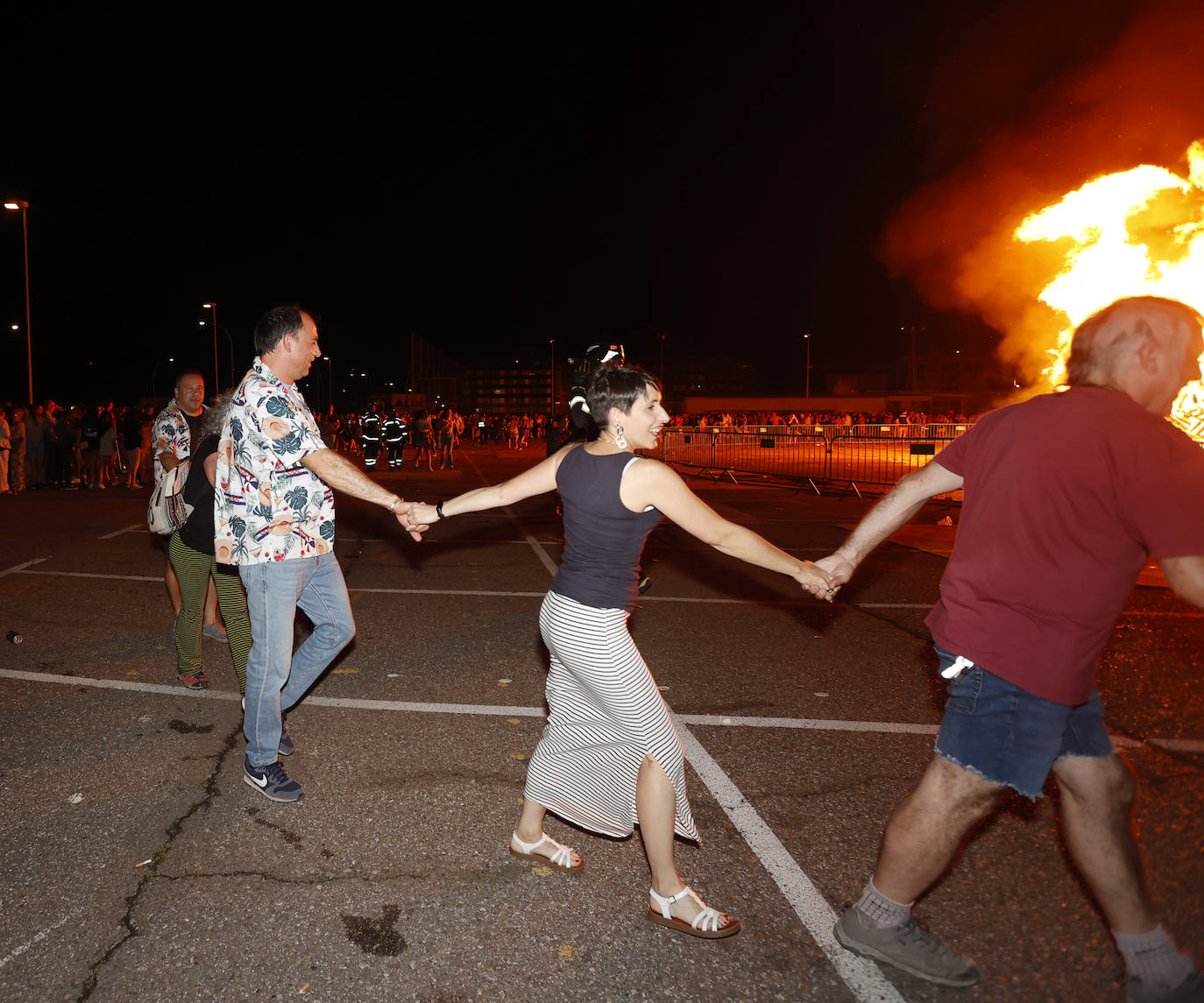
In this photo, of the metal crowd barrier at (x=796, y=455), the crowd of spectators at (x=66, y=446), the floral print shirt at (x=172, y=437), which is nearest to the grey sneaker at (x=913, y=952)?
the floral print shirt at (x=172, y=437)

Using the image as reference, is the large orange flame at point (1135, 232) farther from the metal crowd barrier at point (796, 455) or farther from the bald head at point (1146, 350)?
the bald head at point (1146, 350)

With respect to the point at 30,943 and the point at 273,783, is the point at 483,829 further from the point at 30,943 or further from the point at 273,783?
the point at 30,943

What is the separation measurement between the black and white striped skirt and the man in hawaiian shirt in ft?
3.88

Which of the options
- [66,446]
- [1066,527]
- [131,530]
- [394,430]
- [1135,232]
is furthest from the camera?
[394,430]

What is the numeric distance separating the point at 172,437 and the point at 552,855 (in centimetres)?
459

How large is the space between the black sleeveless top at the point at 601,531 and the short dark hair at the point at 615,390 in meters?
0.16

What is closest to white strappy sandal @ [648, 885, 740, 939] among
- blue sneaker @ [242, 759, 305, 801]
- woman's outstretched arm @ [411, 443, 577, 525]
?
woman's outstretched arm @ [411, 443, 577, 525]

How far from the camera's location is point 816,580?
338 cm

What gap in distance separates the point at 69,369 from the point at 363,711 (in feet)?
333

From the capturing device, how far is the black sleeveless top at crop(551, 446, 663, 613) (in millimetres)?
3053

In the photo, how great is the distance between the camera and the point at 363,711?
5.21 meters

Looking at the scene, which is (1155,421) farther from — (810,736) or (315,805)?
(315,805)

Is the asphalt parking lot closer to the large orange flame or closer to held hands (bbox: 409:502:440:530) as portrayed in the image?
held hands (bbox: 409:502:440:530)

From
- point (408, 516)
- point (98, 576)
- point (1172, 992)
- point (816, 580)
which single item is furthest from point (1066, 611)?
point (98, 576)
